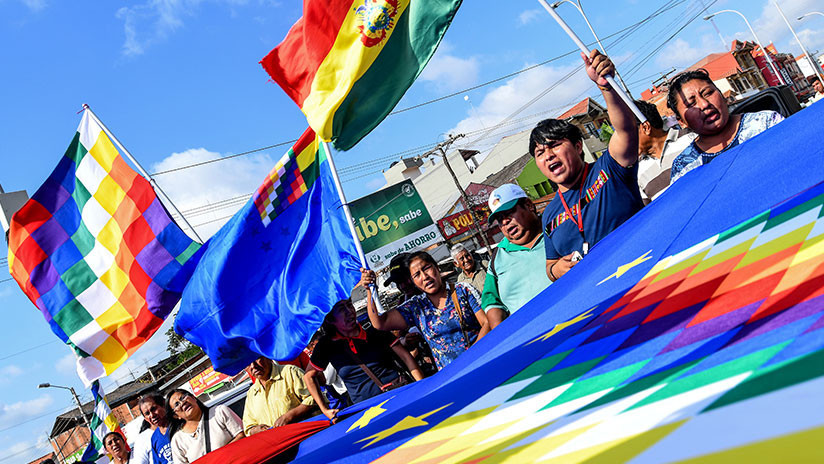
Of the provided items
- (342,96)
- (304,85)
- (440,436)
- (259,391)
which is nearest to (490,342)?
(440,436)

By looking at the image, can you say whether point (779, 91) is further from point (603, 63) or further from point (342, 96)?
point (342, 96)

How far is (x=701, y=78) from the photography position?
10.4 ft

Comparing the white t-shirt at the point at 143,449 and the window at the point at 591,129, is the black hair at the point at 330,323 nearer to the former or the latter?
the white t-shirt at the point at 143,449

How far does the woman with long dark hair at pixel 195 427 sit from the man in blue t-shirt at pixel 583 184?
11.6ft

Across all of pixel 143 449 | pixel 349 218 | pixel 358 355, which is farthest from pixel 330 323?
pixel 143 449

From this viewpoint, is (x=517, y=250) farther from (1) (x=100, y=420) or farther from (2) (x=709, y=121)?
(1) (x=100, y=420)

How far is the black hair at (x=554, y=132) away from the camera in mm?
3207

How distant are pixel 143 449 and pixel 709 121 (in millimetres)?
6091

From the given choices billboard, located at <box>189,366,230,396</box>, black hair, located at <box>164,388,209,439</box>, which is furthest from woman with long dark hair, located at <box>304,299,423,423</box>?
billboard, located at <box>189,366,230,396</box>

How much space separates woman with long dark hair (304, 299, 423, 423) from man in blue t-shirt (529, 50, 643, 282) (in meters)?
1.81

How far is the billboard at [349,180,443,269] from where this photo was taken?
30.8m

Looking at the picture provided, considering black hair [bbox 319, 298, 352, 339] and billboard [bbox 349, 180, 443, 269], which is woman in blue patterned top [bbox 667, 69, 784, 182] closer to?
black hair [bbox 319, 298, 352, 339]

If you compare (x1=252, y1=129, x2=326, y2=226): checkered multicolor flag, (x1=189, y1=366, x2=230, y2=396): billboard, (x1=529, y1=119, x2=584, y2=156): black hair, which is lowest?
(x1=529, y1=119, x2=584, y2=156): black hair

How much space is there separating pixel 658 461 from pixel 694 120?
267 cm
